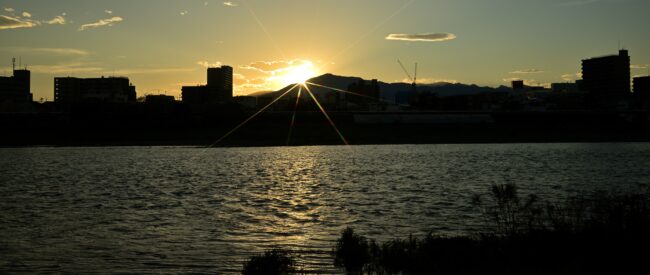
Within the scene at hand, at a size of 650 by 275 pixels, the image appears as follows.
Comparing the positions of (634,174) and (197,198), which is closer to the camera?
(197,198)

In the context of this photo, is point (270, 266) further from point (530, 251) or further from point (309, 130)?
point (309, 130)

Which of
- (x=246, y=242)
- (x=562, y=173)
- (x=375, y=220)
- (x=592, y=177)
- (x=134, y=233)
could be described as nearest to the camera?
(x=246, y=242)

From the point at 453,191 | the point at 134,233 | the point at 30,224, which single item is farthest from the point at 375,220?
the point at 30,224

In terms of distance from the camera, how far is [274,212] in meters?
35.5

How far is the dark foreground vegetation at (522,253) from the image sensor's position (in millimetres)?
17422

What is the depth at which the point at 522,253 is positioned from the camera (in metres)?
19.6

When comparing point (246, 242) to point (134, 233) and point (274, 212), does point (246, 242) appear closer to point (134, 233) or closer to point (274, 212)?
point (134, 233)

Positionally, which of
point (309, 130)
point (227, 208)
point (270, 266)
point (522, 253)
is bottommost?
point (227, 208)

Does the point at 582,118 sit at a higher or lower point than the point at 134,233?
higher

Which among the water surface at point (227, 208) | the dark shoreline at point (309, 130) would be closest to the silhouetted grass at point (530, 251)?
the water surface at point (227, 208)

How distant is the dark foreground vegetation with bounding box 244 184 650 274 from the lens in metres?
17.4

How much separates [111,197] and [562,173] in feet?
141

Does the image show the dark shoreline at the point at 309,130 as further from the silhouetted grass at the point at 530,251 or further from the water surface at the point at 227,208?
the silhouetted grass at the point at 530,251

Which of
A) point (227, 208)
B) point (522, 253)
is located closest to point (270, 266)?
point (522, 253)
